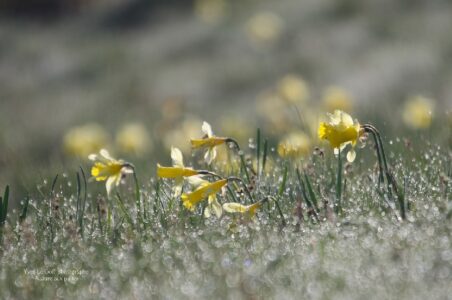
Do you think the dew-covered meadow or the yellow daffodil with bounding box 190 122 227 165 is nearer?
the dew-covered meadow

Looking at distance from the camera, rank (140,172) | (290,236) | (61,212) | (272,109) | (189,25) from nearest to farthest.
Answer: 1. (290,236)
2. (61,212)
3. (140,172)
4. (272,109)
5. (189,25)

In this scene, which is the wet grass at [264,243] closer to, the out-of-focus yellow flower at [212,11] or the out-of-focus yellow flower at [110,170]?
the out-of-focus yellow flower at [110,170]

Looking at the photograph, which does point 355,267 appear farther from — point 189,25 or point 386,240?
point 189,25

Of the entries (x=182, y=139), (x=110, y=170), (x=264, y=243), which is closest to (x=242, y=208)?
(x=264, y=243)

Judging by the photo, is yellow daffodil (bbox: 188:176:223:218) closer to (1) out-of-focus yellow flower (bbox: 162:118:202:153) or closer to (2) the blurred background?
(1) out-of-focus yellow flower (bbox: 162:118:202:153)

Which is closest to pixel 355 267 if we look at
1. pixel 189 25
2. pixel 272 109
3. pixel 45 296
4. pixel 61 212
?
pixel 45 296

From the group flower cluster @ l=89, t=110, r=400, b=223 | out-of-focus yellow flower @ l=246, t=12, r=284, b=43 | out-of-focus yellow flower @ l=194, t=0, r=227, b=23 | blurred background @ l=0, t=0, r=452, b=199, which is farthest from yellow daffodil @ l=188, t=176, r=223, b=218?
out-of-focus yellow flower @ l=194, t=0, r=227, b=23
